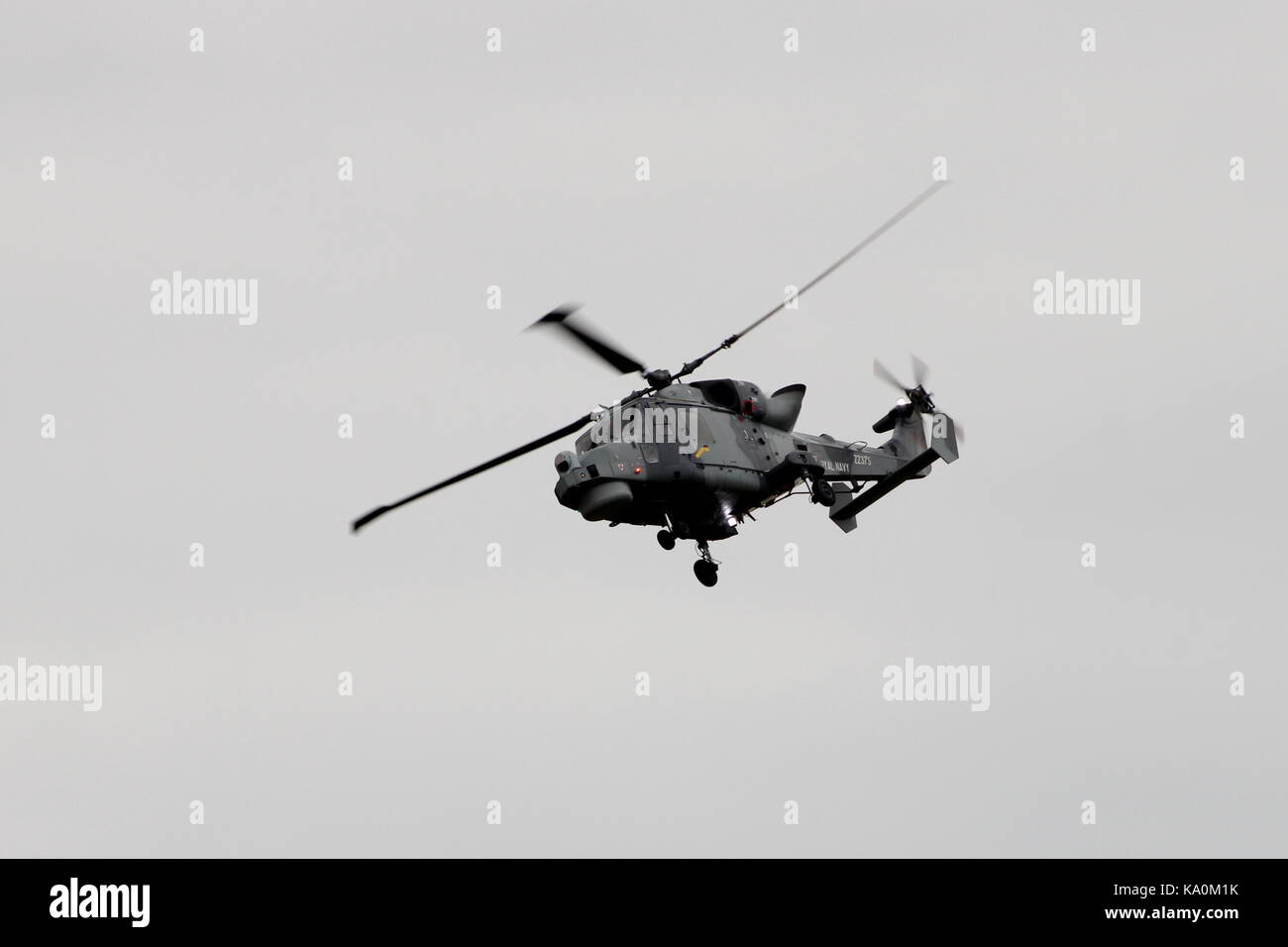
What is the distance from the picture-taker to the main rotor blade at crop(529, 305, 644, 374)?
215 ft

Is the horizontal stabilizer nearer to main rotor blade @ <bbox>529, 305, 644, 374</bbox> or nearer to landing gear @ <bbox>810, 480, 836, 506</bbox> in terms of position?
landing gear @ <bbox>810, 480, 836, 506</bbox>

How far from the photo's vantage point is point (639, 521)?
227 ft

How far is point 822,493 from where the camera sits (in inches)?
2894

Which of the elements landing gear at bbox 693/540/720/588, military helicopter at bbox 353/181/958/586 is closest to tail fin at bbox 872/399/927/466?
military helicopter at bbox 353/181/958/586

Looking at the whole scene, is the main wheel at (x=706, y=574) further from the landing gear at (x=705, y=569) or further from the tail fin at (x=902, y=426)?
the tail fin at (x=902, y=426)

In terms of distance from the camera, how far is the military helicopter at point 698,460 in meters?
67.2

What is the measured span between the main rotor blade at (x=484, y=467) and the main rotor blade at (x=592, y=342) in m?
1.54

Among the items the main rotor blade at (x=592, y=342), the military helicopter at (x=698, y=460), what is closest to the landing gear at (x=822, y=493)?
the military helicopter at (x=698, y=460)

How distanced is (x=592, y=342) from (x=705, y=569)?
685 centimetres

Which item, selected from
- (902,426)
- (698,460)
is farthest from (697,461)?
(902,426)

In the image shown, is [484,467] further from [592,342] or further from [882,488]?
[882,488]
